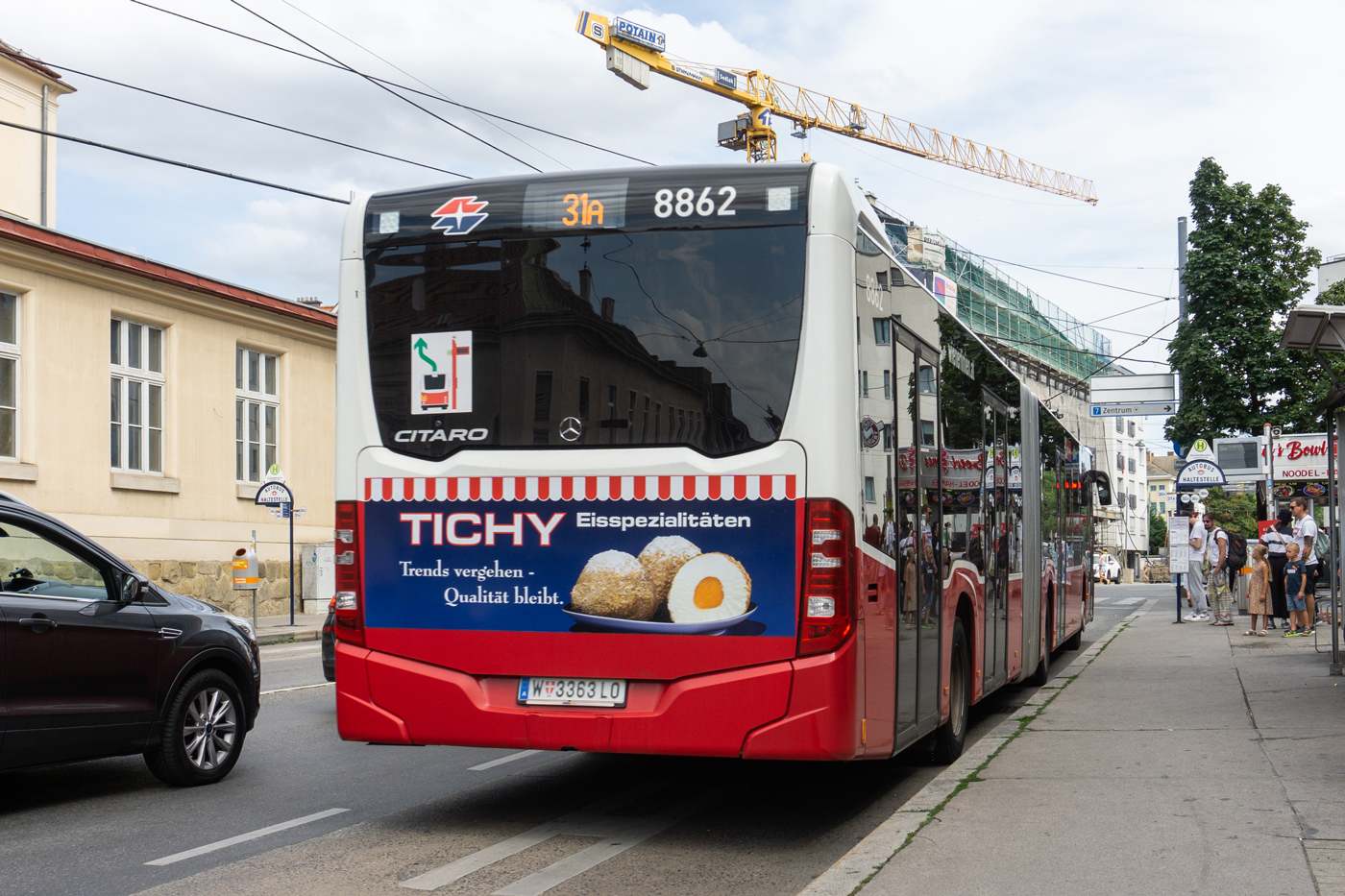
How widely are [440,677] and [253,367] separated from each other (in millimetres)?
23338

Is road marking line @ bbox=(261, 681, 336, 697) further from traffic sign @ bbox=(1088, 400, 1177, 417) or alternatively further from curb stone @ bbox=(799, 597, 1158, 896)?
traffic sign @ bbox=(1088, 400, 1177, 417)

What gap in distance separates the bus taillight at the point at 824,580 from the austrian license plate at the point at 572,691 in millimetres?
892

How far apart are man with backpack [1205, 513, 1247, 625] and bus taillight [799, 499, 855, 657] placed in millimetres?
17702

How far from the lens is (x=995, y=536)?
400 inches

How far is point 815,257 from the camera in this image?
241 inches

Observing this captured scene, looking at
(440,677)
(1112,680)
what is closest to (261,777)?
(440,677)

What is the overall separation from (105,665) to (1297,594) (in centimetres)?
1590

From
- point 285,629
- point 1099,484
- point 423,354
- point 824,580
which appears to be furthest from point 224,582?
point 824,580

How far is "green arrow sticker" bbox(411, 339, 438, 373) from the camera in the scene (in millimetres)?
6559

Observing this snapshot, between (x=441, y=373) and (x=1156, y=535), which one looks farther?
(x=1156, y=535)

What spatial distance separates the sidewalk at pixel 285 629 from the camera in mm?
22094

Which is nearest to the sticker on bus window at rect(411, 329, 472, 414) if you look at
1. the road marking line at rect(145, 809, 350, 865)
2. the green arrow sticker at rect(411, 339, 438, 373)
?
the green arrow sticker at rect(411, 339, 438, 373)

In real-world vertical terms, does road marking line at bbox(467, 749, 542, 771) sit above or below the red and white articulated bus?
below

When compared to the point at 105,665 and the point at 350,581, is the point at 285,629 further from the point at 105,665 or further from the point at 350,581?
the point at 350,581
